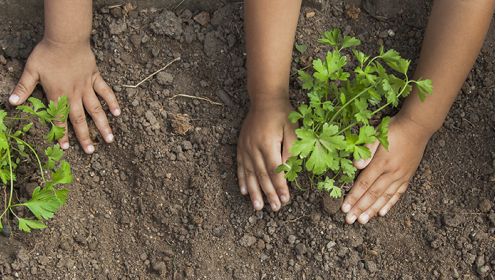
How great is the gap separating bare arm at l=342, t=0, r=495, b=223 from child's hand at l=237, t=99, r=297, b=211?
14.8 inches

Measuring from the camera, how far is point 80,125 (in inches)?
83.0

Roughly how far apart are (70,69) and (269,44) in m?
1.07

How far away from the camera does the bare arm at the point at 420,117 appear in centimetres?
195

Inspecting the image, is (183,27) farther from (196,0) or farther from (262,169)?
(262,169)

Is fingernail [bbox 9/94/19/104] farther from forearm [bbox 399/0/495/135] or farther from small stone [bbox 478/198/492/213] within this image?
small stone [bbox 478/198/492/213]

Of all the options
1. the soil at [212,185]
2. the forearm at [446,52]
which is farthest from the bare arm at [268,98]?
the forearm at [446,52]

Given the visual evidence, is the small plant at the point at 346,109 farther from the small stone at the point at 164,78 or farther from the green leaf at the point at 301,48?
the small stone at the point at 164,78

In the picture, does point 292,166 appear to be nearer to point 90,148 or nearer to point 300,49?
point 300,49

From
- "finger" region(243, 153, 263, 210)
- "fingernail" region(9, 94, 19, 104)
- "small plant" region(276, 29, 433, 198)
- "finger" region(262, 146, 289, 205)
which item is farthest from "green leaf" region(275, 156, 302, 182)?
"fingernail" region(9, 94, 19, 104)

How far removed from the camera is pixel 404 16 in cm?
227

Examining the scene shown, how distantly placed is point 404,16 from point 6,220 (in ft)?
7.97

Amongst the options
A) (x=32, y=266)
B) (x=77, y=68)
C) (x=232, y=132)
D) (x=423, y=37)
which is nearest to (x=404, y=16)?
(x=423, y=37)

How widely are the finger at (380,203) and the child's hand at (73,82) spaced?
143 cm

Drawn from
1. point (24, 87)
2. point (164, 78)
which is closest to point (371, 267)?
point (164, 78)
